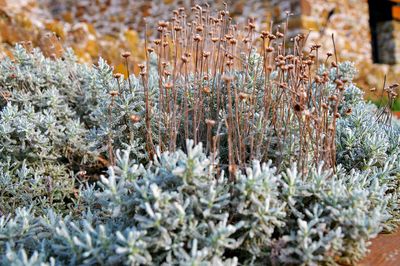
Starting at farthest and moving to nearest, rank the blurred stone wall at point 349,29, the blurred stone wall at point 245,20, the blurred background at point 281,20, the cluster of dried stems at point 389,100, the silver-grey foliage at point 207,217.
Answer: the blurred stone wall at point 349,29 → the blurred background at point 281,20 → the blurred stone wall at point 245,20 → the cluster of dried stems at point 389,100 → the silver-grey foliage at point 207,217

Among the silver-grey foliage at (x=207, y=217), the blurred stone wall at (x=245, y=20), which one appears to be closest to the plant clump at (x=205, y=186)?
the silver-grey foliage at (x=207, y=217)

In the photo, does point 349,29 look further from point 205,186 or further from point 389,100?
point 205,186

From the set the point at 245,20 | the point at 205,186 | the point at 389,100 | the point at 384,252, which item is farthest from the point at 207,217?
the point at 245,20

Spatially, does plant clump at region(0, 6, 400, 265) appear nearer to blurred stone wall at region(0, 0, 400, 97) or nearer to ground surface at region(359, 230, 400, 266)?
ground surface at region(359, 230, 400, 266)

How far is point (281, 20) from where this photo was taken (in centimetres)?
910

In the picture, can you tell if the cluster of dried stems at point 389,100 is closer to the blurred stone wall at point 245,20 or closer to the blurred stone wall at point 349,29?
the blurred stone wall at point 245,20

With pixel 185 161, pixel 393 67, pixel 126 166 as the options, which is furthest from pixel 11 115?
pixel 393 67

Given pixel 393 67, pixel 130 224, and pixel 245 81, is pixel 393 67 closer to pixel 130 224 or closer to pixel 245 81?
pixel 245 81

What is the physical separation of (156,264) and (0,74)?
7.99ft

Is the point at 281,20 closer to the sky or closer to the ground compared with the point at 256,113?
closer to the sky

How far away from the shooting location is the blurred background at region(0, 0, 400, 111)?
22.8 ft

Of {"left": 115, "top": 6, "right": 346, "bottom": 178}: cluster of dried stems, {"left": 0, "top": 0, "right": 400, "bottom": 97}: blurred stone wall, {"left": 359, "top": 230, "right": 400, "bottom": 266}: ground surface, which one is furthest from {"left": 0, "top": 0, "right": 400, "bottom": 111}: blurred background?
{"left": 359, "top": 230, "right": 400, "bottom": 266}: ground surface

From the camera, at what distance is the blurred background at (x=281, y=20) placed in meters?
6.95

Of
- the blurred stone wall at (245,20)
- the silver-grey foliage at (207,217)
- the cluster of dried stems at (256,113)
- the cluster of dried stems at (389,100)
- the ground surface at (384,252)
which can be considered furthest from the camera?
the blurred stone wall at (245,20)
